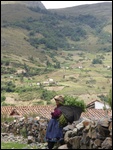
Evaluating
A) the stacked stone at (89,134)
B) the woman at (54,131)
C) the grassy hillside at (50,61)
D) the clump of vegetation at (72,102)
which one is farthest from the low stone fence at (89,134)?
the grassy hillside at (50,61)

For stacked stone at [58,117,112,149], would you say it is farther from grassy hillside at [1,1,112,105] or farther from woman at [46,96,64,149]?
grassy hillside at [1,1,112,105]

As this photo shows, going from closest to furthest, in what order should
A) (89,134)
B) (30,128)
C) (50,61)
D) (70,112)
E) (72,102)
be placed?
(89,134) → (70,112) → (72,102) → (30,128) → (50,61)

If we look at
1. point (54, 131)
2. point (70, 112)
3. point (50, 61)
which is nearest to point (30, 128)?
point (70, 112)

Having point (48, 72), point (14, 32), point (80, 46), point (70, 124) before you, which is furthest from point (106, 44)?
point (70, 124)

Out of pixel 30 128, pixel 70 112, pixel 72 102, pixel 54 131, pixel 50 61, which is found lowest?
pixel 30 128

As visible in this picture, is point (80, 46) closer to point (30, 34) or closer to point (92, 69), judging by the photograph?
point (30, 34)

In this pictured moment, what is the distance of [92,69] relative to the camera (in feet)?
431

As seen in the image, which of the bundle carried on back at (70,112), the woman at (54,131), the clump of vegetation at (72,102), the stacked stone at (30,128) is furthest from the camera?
the stacked stone at (30,128)

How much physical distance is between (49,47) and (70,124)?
154426 mm

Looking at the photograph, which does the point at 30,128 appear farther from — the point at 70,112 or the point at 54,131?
the point at 54,131

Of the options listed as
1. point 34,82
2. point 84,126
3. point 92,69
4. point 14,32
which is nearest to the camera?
A: point 84,126

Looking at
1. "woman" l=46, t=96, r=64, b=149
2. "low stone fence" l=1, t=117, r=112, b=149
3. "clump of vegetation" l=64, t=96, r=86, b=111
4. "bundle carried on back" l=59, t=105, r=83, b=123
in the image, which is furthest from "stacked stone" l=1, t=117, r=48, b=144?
"low stone fence" l=1, t=117, r=112, b=149

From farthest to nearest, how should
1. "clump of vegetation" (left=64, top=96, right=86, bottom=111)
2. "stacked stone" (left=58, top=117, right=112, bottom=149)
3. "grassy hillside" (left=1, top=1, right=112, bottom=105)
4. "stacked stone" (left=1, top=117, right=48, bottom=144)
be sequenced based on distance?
"grassy hillside" (left=1, top=1, right=112, bottom=105), "stacked stone" (left=1, top=117, right=48, bottom=144), "clump of vegetation" (left=64, top=96, right=86, bottom=111), "stacked stone" (left=58, top=117, right=112, bottom=149)

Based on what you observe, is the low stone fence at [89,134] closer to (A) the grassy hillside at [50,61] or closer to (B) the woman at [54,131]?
(B) the woman at [54,131]
